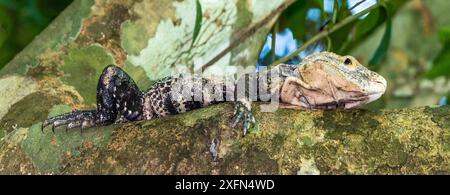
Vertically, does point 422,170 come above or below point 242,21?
below

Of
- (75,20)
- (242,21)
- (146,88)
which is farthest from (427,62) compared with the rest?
(75,20)

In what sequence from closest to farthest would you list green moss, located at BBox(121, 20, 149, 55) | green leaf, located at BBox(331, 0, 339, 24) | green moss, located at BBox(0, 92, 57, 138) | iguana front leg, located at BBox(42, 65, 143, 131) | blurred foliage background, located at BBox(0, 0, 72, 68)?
green moss, located at BBox(0, 92, 57, 138) → iguana front leg, located at BBox(42, 65, 143, 131) → green moss, located at BBox(121, 20, 149, 55) → green leaf, located at BBox(331, 0, 339, 24) → blurred foliage background, located at BBox(0, 0, 72, 68)

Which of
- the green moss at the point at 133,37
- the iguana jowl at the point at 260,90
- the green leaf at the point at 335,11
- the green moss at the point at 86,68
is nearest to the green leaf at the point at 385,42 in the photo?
the green leaf at the point at 335,11

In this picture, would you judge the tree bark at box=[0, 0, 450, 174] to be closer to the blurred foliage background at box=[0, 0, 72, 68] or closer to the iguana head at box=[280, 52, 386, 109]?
the iguana head at box=[280, 52, 386, 109]

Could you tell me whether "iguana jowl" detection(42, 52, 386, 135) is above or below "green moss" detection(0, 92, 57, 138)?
above

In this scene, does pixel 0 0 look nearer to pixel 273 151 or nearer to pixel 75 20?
pixel 75 20

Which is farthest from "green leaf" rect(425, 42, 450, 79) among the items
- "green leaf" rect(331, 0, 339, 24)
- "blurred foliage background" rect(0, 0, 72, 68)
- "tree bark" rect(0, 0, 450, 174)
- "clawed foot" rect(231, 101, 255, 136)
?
"blurred foliage background" rect(0, 0, 72, 68)

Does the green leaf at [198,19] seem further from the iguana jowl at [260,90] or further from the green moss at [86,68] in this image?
Answer: the green moss at [86,68]

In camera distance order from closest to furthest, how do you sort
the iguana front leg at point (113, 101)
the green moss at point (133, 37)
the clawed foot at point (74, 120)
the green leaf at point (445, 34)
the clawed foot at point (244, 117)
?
the clawed foot at point (244, 117) < the clawed foot at point (74, 120) < the iguana front leg at point (113, 101) < the green moss at point (133, 37) < the green leaf at point (445, 34)
